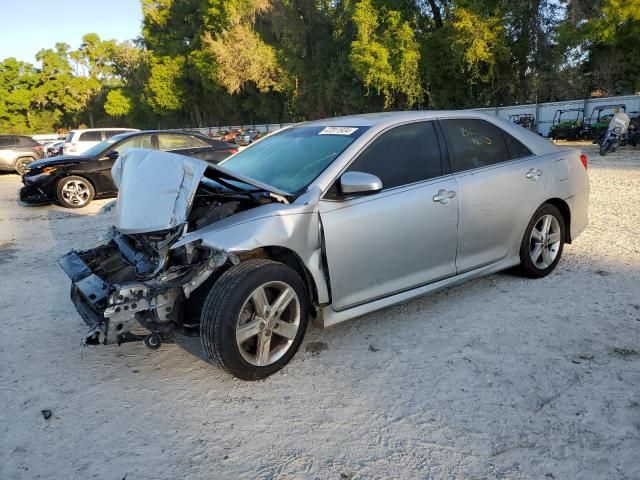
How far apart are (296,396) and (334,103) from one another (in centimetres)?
3902

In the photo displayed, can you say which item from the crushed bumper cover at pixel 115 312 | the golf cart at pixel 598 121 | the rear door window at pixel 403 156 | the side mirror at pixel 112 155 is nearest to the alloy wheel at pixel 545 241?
the rear door window at pixel 403 156

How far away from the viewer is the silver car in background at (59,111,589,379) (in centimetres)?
306

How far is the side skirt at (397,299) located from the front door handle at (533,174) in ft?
2.34

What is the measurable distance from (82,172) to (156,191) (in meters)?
8.12

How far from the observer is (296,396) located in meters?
3.05

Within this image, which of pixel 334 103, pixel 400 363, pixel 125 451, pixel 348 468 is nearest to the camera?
pixel 348 468

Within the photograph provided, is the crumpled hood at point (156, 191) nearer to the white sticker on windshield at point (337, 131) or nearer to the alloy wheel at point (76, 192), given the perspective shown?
the white sticker on windshield at point (337, 131)

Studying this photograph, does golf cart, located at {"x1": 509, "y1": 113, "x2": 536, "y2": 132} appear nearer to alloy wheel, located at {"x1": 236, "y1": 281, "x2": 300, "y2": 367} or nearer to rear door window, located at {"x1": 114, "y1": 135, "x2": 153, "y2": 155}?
rear door window, located at {"x1": 114, "y1": 135, "x2": 153, "y2": 155}

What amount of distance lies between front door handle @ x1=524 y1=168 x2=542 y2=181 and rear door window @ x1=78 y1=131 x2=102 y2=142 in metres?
15.9

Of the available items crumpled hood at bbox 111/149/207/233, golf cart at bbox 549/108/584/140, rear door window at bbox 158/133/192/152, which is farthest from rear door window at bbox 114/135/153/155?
golf cart at bbox 549/108/584/140

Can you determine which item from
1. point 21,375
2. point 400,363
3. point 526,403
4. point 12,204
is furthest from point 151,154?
point 12,204

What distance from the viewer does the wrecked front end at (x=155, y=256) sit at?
9.82 feet

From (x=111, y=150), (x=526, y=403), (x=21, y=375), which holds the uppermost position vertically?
(x=111, y=150)

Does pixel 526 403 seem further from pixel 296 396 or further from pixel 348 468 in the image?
pixel 296 396
